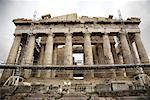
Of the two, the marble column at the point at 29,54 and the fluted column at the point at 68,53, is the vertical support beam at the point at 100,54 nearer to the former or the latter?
the fluted column at the point at 68,53

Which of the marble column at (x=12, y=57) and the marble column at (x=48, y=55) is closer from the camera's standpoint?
the marble column at (x=12, y=57)

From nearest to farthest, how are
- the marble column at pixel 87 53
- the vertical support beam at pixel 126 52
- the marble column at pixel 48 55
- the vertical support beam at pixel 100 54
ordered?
the marble column at pixel 48 55
the vertical support beam at pixel 126 52
the marble column at pixel 87 53
the vertical support beam at pixel 100 54

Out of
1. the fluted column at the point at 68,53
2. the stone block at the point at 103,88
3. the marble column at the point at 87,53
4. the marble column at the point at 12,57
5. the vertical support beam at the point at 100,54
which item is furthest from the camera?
the vertical support beam at the point at 100,54

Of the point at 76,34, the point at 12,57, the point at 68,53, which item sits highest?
the point at 76,34

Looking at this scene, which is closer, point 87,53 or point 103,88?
point 103,88

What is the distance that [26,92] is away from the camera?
8.73 meters

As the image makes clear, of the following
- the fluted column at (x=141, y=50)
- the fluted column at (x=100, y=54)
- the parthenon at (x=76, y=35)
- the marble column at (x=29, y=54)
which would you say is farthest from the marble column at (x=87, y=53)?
the marble column at (x=29, y=54)

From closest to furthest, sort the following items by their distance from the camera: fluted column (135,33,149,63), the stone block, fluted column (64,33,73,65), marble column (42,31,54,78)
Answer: the stone block
marble column (42,31,54,78)
fluted column (64,33,73,65)
fluted column (135,33,149,63)

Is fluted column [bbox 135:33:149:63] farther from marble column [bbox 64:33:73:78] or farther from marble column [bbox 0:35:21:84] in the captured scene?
marble column [bbox 0:35:21:84]

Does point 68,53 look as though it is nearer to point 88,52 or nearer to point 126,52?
point 88,52

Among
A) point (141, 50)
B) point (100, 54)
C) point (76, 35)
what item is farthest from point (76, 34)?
point (141, 50)

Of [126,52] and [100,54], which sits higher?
[100,54]

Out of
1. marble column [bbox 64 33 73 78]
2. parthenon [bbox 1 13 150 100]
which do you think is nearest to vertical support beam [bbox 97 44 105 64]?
parthenon [bbox 1 13 150 100]

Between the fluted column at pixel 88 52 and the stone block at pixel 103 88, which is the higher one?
the fluted column at pixel 88 52
